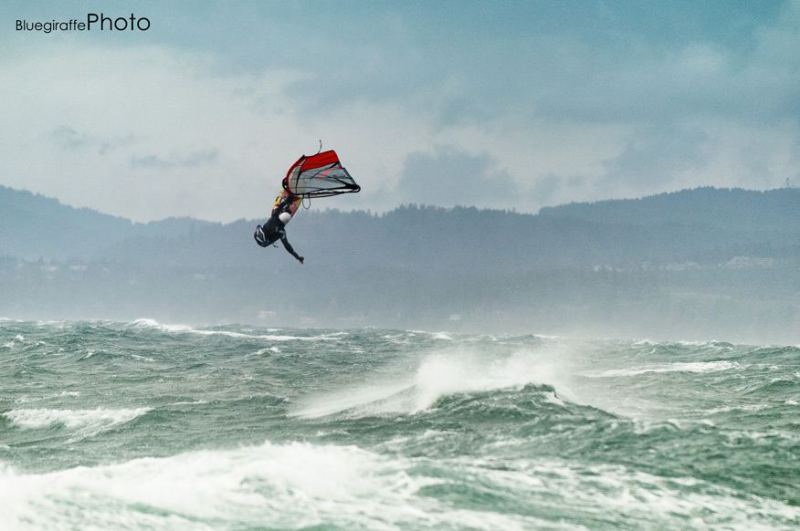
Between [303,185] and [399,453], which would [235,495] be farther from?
[303,185]

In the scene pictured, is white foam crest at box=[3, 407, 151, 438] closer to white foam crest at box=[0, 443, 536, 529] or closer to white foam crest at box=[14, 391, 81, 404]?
white foam crest at box=[14, 391, 81, 404]

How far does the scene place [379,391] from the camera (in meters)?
29.6

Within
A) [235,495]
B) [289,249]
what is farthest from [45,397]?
[235,495]

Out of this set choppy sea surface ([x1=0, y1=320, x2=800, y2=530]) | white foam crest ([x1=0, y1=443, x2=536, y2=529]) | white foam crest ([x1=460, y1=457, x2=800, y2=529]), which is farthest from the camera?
white foam crest ([x1=460, y1=457, x2=800, y2=529])

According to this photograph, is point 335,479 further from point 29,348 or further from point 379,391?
point 29,348

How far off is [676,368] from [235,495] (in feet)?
103

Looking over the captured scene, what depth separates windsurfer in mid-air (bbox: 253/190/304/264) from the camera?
21.8 m

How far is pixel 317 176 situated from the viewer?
2280 cm

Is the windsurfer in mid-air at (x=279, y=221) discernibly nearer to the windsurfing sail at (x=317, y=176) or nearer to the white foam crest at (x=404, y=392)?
the windsurfing sail at (x=317, y=176)

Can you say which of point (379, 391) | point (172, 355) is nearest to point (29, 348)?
point (172, 355)

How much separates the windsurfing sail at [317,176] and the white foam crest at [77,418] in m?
8.63

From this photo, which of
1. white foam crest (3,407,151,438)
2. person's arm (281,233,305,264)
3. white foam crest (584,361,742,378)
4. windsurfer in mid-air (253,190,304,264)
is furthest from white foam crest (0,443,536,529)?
white foam crest (584,361,742,378)

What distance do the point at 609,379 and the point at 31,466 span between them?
25.4m

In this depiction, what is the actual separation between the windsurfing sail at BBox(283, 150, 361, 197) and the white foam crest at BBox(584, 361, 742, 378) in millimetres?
19425
